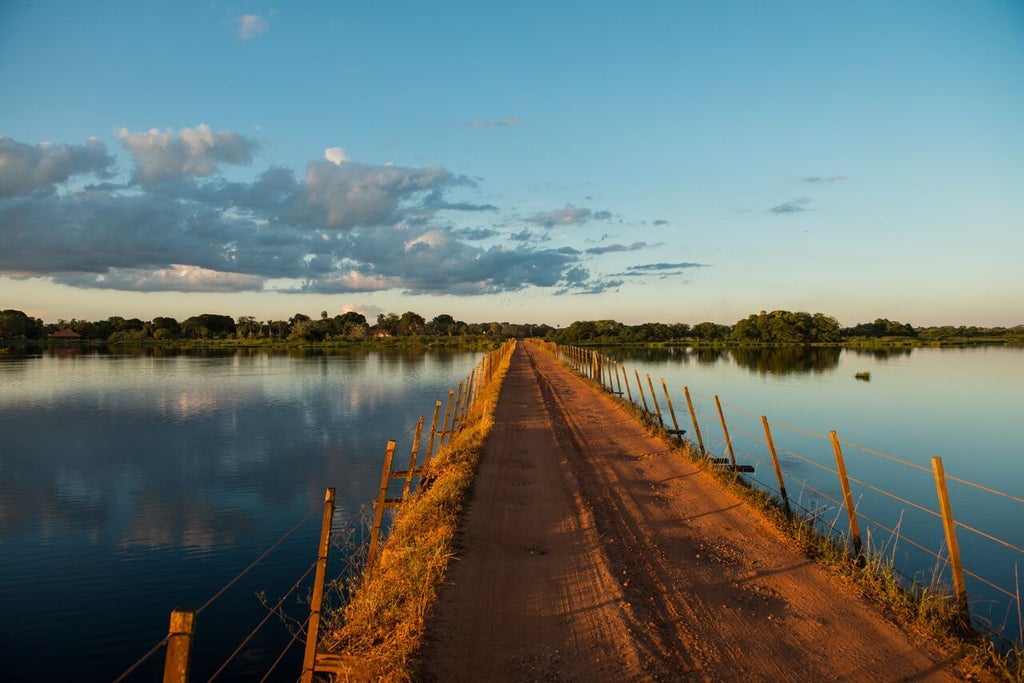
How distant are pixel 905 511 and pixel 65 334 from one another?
7210 inches

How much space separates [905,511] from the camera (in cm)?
1419

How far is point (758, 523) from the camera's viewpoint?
9711 mm

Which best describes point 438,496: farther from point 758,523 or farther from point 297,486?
point 297,486

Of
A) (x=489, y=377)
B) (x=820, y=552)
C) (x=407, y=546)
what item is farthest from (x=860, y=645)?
(x=489, y=377)

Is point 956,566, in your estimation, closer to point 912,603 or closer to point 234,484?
point 912,603

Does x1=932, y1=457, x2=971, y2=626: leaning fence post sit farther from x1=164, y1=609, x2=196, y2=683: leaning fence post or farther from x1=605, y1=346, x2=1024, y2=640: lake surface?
x1=164, y1=609, x2=196, y2=683: leaning fence post

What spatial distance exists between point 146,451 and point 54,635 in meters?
14.7

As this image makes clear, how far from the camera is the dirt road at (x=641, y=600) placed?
5441 millimetres

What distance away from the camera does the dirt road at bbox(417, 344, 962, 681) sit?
5.44 m

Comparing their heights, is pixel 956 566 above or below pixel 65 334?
above

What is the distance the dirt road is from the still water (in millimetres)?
3489

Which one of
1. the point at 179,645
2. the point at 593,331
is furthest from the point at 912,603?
the point at 593,331

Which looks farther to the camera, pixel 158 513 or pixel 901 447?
pixel 901 447

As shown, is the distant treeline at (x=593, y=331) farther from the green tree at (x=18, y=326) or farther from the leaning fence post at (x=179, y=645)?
the leaning fence post at (x=179, y=645)
